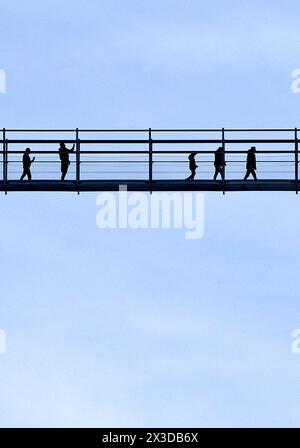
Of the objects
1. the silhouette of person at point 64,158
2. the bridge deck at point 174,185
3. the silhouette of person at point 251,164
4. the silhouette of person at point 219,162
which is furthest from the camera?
the silhouette of person at point 64,158

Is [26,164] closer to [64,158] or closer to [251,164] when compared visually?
[64,158]

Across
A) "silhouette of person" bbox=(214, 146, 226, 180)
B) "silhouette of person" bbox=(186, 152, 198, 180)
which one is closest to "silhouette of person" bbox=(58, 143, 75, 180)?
"silhouette of person" bbox=(186, 152, 198, 180)

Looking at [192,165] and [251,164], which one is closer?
[251,164]

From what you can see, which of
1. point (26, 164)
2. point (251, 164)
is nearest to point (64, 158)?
point (26, 164)

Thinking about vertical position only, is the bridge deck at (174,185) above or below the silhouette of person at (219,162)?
below

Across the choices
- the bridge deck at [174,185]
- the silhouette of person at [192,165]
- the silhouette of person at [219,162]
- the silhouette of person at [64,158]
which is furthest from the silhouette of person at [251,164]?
the silhouette of person at [64,158]

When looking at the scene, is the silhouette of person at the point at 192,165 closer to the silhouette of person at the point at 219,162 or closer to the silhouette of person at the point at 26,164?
the silhouette of person at the point at 219,162

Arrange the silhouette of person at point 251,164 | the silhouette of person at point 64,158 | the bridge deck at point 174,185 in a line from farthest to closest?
the silhouette of person at point 64,158 < the silhouette of person at point 251,164 < the bridge deck at point 174,185

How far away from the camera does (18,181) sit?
93125 millimetres

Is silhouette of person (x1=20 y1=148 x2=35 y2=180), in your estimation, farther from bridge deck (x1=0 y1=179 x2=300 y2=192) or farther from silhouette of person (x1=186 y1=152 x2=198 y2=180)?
silhouette of person (x1=186 y1=152 x2=198 y2=180)
